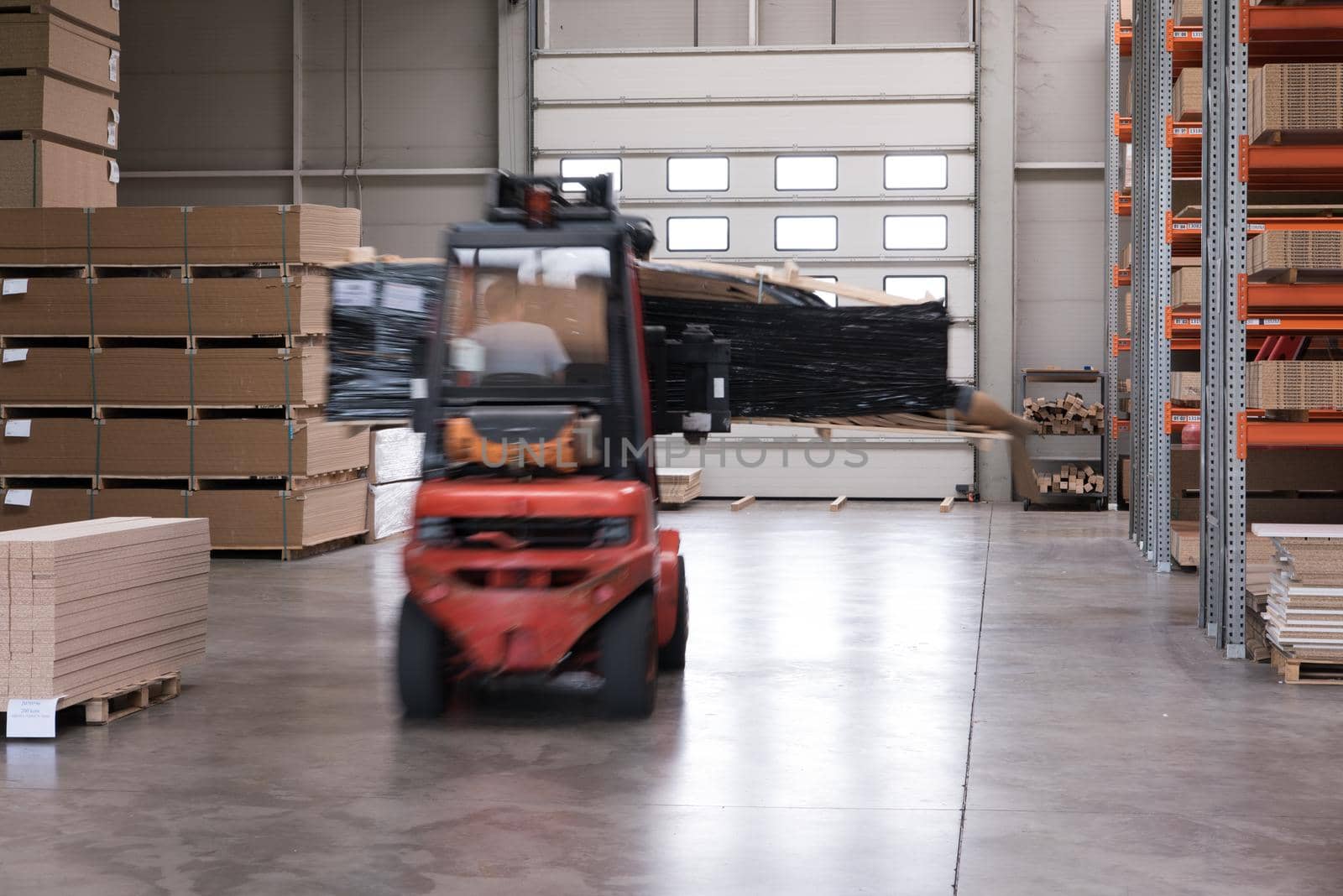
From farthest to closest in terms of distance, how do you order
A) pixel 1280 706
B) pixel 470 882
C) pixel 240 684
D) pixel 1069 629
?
pixel 1069 629
pixel 240 684
pixel 1280 706
pixel 470 882

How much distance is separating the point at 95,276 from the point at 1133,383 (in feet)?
27.8

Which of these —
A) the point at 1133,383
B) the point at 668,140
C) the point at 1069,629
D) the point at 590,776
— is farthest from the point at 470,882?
the point at 668,140

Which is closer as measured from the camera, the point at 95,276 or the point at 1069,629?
the point at 1069,629

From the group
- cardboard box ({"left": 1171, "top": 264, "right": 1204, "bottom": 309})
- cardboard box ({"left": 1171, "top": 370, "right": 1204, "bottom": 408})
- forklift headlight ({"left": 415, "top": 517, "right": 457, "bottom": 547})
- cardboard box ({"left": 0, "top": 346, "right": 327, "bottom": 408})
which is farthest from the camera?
cardboard box ({"left": 1171, "top": 370, "right": 1204, "bottom": 408})

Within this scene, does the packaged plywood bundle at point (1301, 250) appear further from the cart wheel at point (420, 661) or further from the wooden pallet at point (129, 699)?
the wooden pallet at point (129, 699)

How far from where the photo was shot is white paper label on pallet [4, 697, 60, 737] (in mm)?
Answer: 5633

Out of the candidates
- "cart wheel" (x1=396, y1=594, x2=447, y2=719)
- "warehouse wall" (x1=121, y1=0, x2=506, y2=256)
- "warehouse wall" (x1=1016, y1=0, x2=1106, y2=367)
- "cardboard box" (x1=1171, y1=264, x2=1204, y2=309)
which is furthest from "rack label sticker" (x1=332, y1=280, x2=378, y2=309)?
"warehouse wall" (x1=1016, y1=0, x2=1106, y2=367)

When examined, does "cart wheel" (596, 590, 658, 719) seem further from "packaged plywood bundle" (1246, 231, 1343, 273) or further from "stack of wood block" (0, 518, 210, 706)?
"packaged plywood bundle" (1246, 231, 1343, 273)

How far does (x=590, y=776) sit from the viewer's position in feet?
16.7

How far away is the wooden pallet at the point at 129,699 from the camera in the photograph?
5934 mm

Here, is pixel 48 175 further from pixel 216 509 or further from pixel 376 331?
pixel 376 331

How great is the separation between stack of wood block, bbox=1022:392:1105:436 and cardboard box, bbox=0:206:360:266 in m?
8.77

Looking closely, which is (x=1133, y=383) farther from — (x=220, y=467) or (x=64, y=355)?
(x=64, y=355)

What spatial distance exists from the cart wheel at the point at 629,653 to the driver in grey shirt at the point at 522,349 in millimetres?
954
